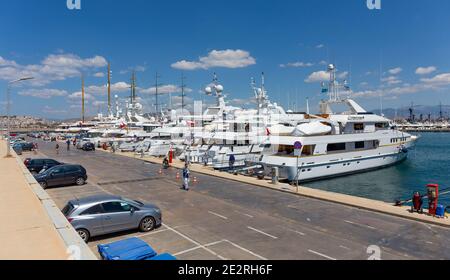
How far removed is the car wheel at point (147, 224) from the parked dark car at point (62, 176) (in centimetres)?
1194

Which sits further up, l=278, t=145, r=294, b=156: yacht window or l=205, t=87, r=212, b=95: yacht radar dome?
l=205, t=87, r=212, b=95: yacht radar dome

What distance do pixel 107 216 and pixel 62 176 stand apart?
11999mm

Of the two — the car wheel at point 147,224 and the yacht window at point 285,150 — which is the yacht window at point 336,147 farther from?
the car wheel at point 147,224

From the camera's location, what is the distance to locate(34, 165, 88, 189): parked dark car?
20.6m

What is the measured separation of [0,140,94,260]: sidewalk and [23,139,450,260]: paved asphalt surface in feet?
6.03

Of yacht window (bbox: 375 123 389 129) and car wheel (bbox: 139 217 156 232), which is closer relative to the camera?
car wheel (bbox: 139 217 156 232)

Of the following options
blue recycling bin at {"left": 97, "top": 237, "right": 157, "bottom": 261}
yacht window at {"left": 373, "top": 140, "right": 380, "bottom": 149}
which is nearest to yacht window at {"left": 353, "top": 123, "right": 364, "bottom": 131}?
yacht window at {"left": 373, "top": 140, "right": 380, "bottom": 149}

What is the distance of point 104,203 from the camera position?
460 inches
